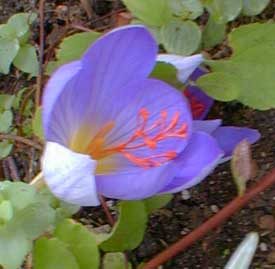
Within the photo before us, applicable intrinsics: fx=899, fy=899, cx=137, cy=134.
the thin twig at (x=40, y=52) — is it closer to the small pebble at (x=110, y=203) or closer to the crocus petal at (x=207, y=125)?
the small pebble at (x=110, y=203)

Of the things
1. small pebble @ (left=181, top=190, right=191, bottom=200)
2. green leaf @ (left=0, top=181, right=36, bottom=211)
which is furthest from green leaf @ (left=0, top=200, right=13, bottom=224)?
small pebble @ (left=181, top=190, right=191, bottom=200)

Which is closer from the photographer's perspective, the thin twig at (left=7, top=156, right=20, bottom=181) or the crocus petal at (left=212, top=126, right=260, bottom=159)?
the crocus petal at (left=212, top=126, right=260, bottom=159)

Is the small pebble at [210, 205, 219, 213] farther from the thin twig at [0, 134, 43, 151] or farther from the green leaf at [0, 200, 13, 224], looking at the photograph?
the green leaf at [0, 200, 13, 224]

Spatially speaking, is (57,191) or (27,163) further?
(27,163)

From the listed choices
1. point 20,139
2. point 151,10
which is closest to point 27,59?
point 20,139

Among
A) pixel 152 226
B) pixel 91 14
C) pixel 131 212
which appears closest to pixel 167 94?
pixel 131 212

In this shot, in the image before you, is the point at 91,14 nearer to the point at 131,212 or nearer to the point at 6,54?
the point at 6,54
